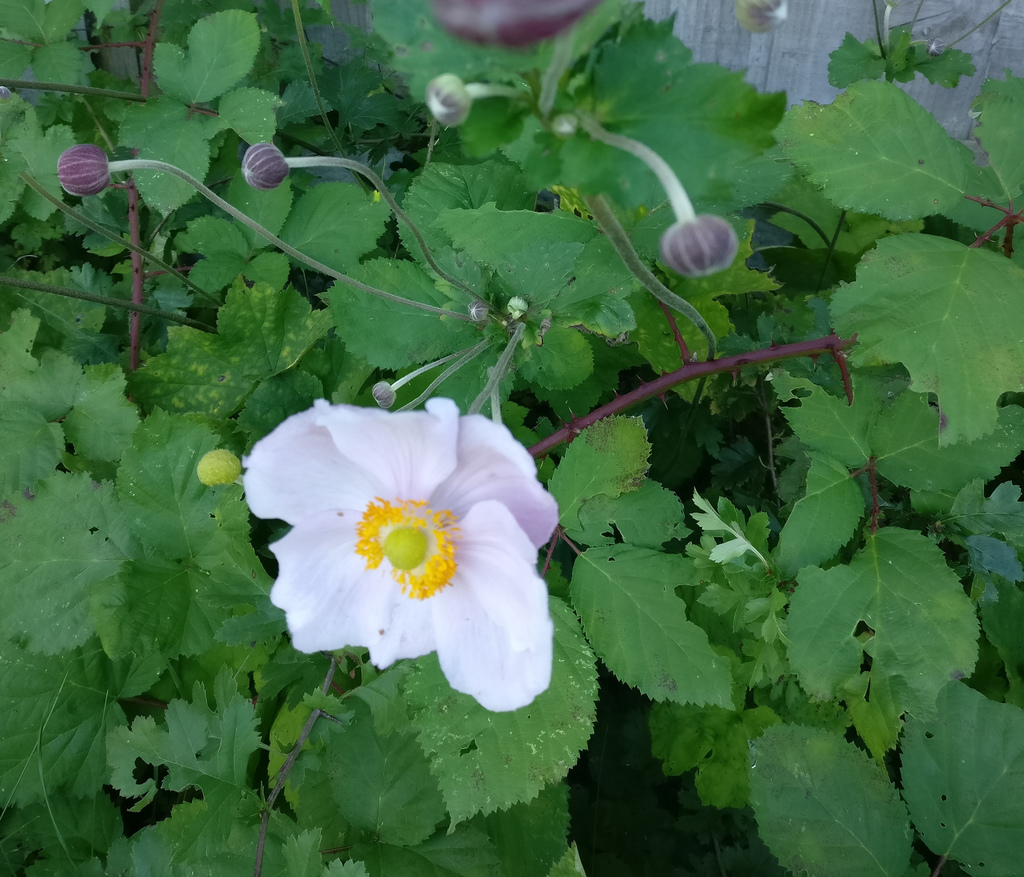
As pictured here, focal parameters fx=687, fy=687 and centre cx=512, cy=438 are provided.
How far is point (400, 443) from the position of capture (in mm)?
1106

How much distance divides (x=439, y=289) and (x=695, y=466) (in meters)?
1.17

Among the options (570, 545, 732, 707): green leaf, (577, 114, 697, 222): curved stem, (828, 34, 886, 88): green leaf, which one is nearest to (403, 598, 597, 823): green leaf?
(570, 545, 732, 707): green leaf

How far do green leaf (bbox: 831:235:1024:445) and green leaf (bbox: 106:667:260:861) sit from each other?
165cm

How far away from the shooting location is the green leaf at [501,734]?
57.8 inches

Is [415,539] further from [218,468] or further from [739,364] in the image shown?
[739,364]

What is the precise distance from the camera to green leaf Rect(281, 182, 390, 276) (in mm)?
2182

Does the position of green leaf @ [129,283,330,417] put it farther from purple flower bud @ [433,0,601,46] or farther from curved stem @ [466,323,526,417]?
purple flower bud @ [433,0,601,46]

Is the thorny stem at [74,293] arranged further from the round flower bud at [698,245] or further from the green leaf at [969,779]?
the green leaf at [969,779]

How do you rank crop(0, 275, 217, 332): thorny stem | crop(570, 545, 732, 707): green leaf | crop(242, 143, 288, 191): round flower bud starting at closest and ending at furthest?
1. crop(242, 143, 288, 191): round flower bud
2. crop(570, 545, 732, 707): green leaf
3. crop(0, 275, 217, 332): thorny stem

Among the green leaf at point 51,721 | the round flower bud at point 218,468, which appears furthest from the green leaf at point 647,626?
Answer: the green leaf at point 51,721

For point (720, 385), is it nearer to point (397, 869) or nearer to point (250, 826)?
point (397, 869)

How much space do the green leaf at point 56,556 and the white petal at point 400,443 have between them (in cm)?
110

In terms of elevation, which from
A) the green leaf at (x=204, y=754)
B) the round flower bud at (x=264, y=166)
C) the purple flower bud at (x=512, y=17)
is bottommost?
the green leaf at (x=204, y=754)

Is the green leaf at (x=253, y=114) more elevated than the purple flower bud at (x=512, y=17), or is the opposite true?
the purple flower bud at (x=512, y=17)
